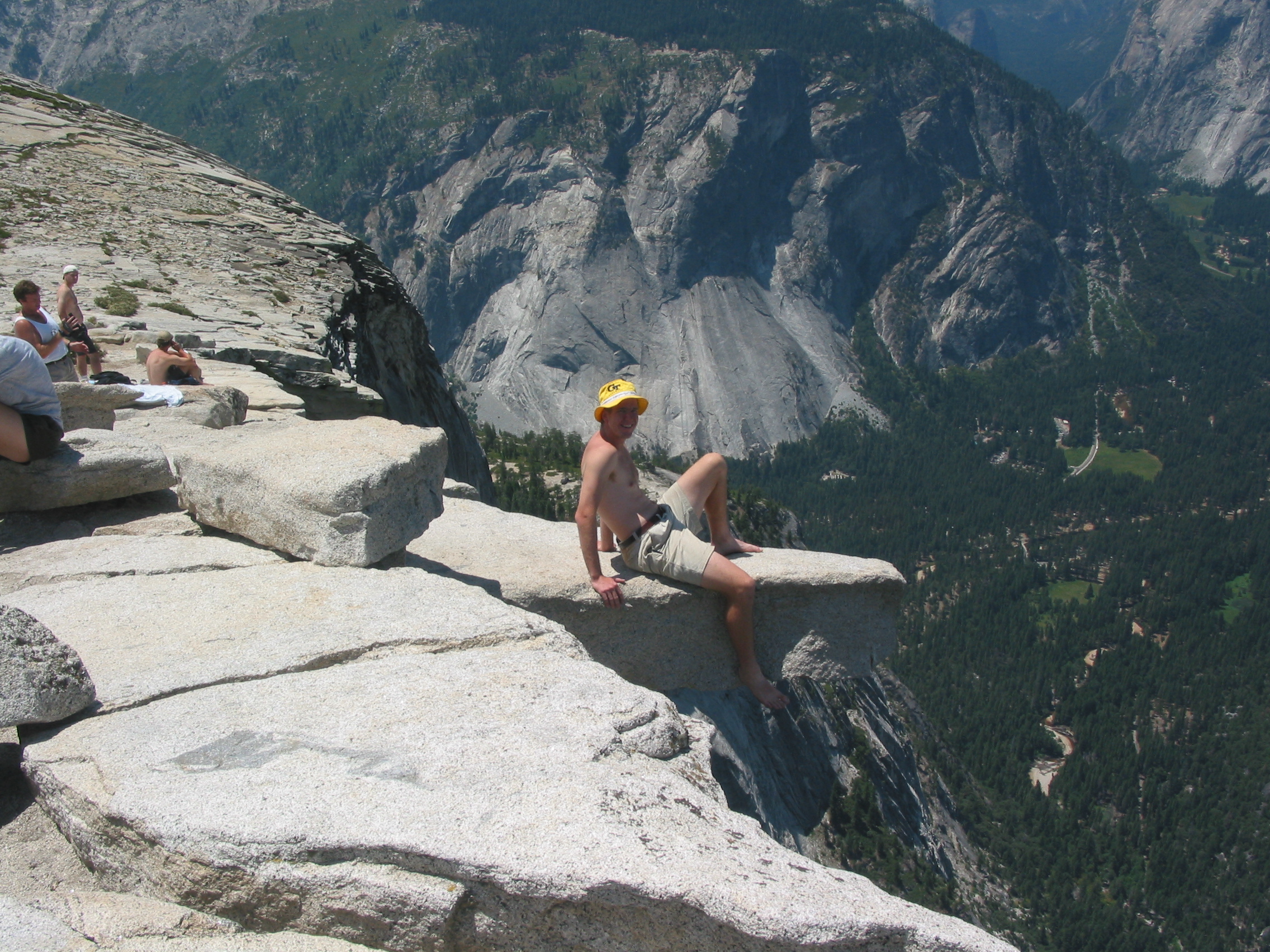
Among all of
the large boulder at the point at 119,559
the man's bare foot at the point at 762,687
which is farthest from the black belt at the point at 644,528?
the large boulder at the point at 119,559

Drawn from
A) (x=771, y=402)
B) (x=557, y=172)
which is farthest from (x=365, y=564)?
(x=557, y=172)

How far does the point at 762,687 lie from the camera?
7906 millimetres

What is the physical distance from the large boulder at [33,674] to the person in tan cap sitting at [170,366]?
7.41m

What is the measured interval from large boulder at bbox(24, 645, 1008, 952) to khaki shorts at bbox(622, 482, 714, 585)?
3.20m

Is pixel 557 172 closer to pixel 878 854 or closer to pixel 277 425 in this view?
pixel 878 854

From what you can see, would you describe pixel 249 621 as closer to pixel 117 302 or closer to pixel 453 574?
pixel 453 574

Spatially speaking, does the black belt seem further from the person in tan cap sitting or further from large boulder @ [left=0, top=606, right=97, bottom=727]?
the person in tan cap sitting

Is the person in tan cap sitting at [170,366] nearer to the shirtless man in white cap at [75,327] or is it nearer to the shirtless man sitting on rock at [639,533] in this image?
the shirtless man in white cap at [75,327]

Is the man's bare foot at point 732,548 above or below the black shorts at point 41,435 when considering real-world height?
below

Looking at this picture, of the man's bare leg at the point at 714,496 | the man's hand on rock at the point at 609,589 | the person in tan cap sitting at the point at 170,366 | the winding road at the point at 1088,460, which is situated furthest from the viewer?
the winding road at the point at 1088,460

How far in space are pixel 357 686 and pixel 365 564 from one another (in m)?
1.67

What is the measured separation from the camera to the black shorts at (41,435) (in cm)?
662

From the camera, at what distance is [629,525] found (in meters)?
7.52

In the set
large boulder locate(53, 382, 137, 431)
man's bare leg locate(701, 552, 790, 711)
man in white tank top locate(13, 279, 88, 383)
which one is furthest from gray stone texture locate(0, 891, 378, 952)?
man in white tank top locate(13, 279, 88, 383)
